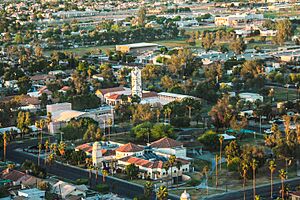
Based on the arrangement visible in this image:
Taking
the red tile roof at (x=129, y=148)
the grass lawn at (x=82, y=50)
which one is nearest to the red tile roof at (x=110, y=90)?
the red tile roof at (x=129, y=148)

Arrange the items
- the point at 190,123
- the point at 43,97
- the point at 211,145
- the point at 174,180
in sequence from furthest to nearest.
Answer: the point at 43,97
the point at 190,123
the point at 211,145
the point at 174,180

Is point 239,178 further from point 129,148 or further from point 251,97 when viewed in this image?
point 251,97

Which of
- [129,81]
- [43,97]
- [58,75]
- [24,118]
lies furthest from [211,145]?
[58,75]

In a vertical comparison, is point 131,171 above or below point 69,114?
above

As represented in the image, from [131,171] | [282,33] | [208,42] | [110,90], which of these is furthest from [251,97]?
[282,33]

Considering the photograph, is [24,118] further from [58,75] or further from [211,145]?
[58,75]

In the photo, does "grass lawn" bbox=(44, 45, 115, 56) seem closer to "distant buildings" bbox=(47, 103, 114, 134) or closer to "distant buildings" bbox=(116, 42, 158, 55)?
"distant buildings" bbox=(116, 42, 158, 55)

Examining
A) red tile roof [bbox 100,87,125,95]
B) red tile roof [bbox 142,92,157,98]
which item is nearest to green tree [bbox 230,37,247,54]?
red tile roof [bbox 100,87,125,95]

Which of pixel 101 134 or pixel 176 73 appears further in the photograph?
pixel 176 73

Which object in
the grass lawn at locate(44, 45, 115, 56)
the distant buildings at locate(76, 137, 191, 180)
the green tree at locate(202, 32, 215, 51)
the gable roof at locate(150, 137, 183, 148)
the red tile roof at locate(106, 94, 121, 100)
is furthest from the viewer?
the grass lawn at locate(44, 45, 115, 56)
